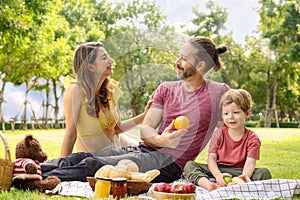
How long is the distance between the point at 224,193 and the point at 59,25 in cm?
2179

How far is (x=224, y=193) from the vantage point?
3.74m

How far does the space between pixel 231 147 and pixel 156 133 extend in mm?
669

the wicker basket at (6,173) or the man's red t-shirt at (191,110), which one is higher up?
the man's red t-shirt at (191,110)

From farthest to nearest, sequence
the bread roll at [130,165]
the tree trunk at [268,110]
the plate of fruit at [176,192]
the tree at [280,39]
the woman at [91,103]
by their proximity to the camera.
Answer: the tree trunk at [268,110], the tree at [280,39], the woman at [91,103], the bread roll at [130,165], the plate of fruit at [176,192]

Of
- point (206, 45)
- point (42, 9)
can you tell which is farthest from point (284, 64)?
point (206, 45)

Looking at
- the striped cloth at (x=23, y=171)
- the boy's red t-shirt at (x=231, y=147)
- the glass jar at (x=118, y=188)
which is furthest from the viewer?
the boy's red t-shirt at (x=231, y=147)

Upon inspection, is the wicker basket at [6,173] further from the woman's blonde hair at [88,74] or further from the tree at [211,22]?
the tree at [211,22]

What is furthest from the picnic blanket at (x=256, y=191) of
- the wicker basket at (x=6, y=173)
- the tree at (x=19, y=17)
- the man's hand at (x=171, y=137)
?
the tree at (x=19, y=17)

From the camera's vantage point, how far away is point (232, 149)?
4480 millimetres

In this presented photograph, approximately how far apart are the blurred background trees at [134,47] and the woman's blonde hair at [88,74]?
6.5 inches

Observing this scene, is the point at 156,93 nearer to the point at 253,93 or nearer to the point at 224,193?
the point at 224,193

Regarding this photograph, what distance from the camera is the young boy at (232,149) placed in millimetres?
4281

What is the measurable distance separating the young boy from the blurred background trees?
1.49ft

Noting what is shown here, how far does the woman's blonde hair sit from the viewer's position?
4883 millimetres
